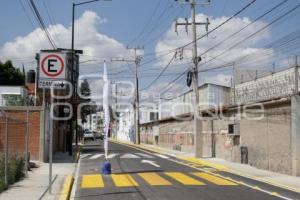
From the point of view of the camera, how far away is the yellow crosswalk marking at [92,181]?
→ 1825 centimetres

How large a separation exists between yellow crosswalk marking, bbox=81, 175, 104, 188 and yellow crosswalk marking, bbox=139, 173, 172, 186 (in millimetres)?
1650

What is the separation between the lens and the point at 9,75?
7225cm

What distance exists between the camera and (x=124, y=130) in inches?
4882

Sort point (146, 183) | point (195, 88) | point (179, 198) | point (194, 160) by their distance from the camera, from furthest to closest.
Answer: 1. point (195, 88)
2. point (194, 160)
3. point (146, 183)
4. point (179, 198)

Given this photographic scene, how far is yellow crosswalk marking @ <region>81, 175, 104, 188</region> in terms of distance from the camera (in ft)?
59.9

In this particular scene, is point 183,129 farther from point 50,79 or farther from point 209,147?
point 50,79

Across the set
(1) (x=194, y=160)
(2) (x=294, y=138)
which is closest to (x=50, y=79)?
(2) (x=294, y=138)

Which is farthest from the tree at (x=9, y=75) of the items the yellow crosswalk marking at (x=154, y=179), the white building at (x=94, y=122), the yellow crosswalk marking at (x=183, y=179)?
the white building at (x=94, y=122)

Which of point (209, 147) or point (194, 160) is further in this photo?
point (209, 147)

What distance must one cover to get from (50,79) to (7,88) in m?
40.9

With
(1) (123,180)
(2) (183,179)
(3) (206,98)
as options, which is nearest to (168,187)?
(1) (123,180)

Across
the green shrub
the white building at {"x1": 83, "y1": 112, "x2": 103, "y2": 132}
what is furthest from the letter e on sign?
the white building at {"x1": 83, "y1": 112, "x2": 103, "y2": 132}

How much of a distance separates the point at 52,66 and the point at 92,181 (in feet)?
20.1

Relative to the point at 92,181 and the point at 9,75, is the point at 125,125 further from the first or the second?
the point at 92,181
